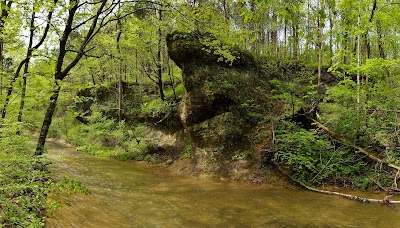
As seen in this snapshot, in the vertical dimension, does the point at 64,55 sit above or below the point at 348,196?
above

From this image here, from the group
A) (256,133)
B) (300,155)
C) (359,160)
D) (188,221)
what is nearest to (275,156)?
(300,155)

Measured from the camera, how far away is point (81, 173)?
11945mm

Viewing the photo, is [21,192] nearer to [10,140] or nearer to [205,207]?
[10,140]

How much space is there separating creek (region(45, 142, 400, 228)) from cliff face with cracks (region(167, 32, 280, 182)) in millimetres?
1245

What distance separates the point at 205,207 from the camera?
7.90m

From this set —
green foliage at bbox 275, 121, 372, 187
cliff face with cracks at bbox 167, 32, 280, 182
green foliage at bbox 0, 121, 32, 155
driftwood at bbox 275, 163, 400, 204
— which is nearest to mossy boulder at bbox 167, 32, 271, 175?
cliff face with cracks at bbox 167, 32, 280, 182

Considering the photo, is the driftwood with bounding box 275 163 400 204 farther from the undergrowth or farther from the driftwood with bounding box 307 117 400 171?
the driftwood with bounding box 307 117 400 171

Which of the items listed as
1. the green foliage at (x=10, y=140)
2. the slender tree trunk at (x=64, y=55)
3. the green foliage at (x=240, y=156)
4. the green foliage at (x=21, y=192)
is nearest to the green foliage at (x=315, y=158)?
the green foliage at (x=240, y=156)

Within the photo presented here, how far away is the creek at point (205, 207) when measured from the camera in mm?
6602

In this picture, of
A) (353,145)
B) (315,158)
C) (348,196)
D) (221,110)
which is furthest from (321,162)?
(221,110)

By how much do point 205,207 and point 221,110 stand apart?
5664mm

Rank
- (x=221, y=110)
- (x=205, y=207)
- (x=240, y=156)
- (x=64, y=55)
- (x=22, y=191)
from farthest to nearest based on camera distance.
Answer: (x=221, y=110) < (x=240, y=156) < (x=205, y=207) < (x=64, y=55) < (x=22, y=191)

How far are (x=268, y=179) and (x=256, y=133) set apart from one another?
2185 mm

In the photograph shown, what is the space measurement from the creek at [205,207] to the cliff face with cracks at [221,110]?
124 centimetres
